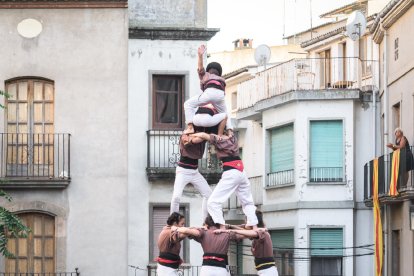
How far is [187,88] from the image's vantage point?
155 feet

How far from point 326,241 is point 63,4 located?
1641 centimetres

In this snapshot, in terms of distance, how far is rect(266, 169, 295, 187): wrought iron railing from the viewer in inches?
2371

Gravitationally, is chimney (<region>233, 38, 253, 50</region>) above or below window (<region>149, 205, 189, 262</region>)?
above

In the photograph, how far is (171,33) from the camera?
4712 centimetres

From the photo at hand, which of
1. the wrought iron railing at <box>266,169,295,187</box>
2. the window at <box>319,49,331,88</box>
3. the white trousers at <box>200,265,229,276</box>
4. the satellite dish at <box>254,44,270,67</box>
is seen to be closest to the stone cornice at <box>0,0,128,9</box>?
the wrought iron railing at <box>266,169,295,187</box>

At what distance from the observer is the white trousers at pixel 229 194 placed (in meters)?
31.9

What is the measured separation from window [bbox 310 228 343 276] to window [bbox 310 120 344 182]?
189 centimetres

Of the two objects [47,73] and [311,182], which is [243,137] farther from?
[47,73]

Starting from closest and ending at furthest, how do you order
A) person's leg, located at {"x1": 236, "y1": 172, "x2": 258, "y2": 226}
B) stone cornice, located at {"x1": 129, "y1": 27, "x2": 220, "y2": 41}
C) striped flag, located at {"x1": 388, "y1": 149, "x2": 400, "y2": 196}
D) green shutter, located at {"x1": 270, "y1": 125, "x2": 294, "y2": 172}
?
person's leg, located at {"x1": 236, "y1": 172, "x2": 258, "y2": 226} → stone cornice, located at {"x1": 129, "y1": 27, "x2": 220, "y2": 41} → striped flag, located at {"x1": 388, "y1": 149, "x2": 400, "y2": 196} → green shutter, located at {"x1": 270, "y1": 125, "x2": 294, "y2": 172}

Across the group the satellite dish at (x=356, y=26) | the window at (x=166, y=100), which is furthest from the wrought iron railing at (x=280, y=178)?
the window at (x=166, y=100)

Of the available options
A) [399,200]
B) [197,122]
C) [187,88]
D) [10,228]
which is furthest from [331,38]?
[197,122]

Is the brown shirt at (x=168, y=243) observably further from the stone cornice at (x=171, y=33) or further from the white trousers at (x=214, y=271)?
the stone cornice at (x=171, y=33)

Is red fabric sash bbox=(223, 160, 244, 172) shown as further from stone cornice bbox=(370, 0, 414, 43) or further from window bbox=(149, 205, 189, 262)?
stone cornice bbox=(370, 0, 414, 43)

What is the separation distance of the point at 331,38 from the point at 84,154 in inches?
770
